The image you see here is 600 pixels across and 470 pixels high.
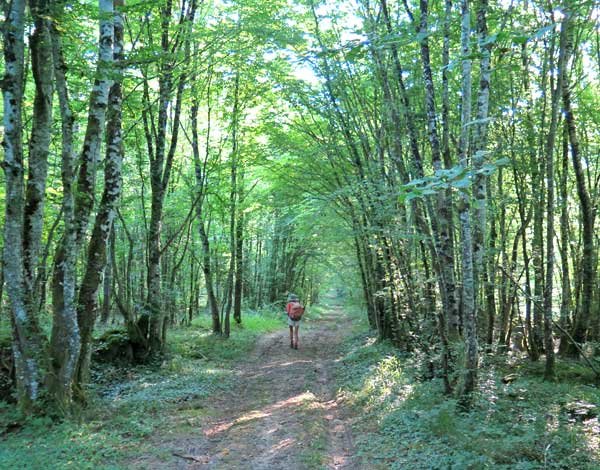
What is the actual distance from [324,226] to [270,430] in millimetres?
10583

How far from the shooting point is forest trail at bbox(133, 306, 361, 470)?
5695 mm

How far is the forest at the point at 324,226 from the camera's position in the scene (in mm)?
5914

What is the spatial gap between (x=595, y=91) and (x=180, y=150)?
53.2 ft

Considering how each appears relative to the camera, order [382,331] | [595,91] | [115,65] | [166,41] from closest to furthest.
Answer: [115,65]
[166,41]
[595,91]
[382,331]

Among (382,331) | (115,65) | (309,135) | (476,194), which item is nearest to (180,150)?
(309,135)

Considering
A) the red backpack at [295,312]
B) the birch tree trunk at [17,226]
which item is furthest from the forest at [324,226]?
the red backpack at [295,312]

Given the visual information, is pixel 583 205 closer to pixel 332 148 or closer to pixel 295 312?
pixel 332 148

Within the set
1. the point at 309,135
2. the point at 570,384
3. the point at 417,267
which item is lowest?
the point at 570,384

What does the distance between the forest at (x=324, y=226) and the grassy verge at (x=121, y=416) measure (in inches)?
1.8

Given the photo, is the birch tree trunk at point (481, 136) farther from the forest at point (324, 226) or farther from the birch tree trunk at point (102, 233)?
the birch tree trunk at point (102, 233)

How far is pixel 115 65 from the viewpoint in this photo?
21.2 ft

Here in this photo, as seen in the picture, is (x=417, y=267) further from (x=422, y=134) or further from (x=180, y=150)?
(x=180, y=150)

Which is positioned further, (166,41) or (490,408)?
(166,41)

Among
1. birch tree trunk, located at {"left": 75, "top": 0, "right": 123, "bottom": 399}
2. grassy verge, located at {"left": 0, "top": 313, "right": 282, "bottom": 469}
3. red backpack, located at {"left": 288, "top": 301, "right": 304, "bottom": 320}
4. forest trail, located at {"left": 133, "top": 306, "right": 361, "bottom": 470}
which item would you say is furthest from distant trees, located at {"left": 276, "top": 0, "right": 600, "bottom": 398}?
grassy verge, located at {"left": 0, "top": 313, "right": 282, "bottom": 469}
